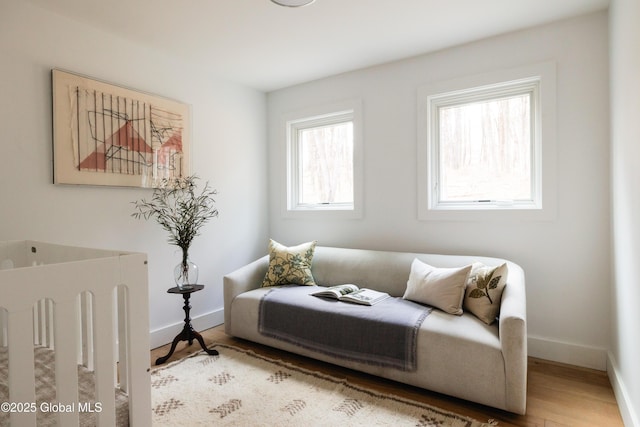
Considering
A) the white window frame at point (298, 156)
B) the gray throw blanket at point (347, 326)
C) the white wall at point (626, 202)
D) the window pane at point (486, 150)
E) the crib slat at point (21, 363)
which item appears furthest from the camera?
the white window frame at point (298, 156)

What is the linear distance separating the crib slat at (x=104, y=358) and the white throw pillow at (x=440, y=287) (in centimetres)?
189

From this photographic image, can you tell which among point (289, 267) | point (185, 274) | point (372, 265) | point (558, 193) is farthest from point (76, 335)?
point (558, 193)

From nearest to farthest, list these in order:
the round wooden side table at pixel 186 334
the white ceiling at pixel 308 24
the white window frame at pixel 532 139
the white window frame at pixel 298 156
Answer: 1. the white ceiling at pixel 308 24
2. the white window frame at pixel 532 139
3. the round wooden side table at pixel 186 334
4. the white window frame at pixel 298 156

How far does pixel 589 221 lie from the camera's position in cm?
242

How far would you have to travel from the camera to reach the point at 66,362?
103cm

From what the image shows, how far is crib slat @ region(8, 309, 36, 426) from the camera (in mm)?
922

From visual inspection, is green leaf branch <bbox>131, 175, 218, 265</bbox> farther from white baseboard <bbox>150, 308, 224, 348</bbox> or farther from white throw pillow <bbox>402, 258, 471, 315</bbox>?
white throw pillow <bbox>402, 258, 471, 315</bbox>

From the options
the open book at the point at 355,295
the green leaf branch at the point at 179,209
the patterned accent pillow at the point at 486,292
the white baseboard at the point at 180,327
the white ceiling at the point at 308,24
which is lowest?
the white baseboard at the point at 180,327

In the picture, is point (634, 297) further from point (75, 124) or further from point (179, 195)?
point (75, 124)

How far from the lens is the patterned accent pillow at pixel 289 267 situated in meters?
3.10

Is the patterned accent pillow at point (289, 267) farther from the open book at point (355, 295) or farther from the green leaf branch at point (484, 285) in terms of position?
the green leaf branch at point (484, 285)

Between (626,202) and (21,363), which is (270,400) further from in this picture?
(626,202)

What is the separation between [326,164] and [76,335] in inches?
117

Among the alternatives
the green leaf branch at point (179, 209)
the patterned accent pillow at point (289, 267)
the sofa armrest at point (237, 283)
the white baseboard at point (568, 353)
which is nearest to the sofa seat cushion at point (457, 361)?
the white baseboard at point (568, 353)
